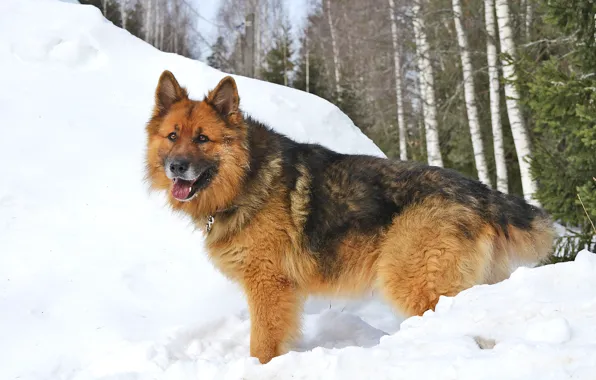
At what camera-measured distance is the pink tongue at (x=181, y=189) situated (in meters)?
4.01

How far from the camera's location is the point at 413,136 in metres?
22.4

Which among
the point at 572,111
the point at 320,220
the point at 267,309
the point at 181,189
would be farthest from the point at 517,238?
the point at 572,111

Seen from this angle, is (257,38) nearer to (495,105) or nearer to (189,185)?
(495,105)

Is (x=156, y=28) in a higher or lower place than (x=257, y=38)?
higher

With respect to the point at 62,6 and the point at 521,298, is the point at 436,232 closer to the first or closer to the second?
the point at 521,298

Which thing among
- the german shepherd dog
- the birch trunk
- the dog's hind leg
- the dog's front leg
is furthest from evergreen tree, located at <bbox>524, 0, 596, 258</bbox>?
the birch trunk

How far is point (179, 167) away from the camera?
386 cm

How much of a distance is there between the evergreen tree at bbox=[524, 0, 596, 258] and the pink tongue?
16.1ft

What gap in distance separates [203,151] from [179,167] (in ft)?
0.90

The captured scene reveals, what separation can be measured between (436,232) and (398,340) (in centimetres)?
118

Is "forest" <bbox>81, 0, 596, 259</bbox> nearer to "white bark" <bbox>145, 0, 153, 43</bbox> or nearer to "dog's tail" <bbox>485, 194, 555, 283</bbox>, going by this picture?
"white bark" <bbox>145, 0, 153, 43</bbox>

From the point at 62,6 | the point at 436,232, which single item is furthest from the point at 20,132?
the point at 436,232

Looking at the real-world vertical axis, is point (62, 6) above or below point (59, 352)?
above

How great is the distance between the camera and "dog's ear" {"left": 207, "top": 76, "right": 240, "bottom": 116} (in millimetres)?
4162
